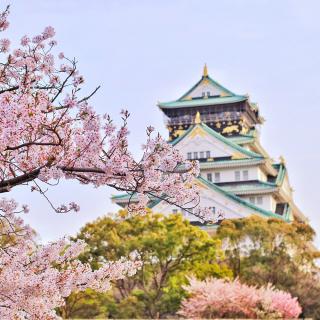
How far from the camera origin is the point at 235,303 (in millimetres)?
23859

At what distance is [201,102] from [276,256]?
22574 millimetres

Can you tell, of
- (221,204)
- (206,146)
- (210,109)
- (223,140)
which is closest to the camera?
(221,204)

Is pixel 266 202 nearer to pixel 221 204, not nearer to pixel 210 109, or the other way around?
pixel 221 204

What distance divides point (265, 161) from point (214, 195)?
17.4 feet

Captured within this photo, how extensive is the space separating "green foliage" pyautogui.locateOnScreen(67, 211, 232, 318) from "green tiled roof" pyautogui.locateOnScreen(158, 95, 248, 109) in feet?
80.9

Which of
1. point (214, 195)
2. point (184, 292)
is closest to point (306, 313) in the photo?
point (184, 292)

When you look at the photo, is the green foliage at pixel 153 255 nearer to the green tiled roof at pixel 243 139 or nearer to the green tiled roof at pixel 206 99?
the green tiled roof at pixel 243 139

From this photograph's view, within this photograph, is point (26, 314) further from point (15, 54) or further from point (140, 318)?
point (140, 318)

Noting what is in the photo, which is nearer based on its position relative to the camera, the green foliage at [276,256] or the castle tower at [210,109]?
the green foliage at [276,256]

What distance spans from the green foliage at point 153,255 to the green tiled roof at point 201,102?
24672mm

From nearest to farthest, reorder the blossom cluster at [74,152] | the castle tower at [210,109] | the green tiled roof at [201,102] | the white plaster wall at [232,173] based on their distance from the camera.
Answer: the blossom cluster at [74,152]
the white plaster wall at [232,173]
the green tiled roof at [201,102]
the castle tower at [210,109]

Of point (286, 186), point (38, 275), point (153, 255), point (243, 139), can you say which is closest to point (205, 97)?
point (243, 139)

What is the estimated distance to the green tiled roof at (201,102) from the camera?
173ft

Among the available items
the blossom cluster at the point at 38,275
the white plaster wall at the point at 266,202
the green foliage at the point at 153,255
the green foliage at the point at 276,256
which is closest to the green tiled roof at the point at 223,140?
the white plaster wall at the point at 266,202
